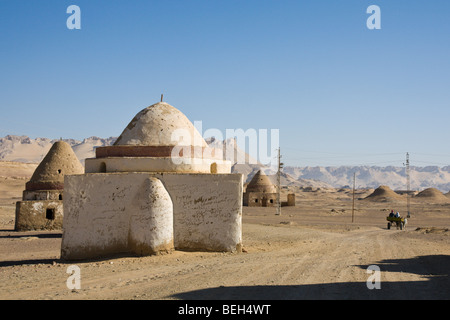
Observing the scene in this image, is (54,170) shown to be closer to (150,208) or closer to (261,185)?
(150,208)

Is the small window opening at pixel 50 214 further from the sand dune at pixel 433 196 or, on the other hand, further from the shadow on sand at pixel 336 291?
the sand dune at pixel 433 196

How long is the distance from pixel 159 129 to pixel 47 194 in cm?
981

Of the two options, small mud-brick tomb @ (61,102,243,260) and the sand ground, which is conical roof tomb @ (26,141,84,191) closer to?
the sand ground

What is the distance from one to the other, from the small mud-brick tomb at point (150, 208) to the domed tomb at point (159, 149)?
0.09ft

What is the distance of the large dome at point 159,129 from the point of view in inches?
530

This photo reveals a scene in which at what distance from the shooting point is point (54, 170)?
2153cm

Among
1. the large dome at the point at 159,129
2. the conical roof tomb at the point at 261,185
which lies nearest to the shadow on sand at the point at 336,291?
the large dome at the point at 159,129

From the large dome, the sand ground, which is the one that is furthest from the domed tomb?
Result: the sand ground

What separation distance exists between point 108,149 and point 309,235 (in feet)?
30.6

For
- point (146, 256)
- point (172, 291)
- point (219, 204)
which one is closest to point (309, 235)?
point (219, 204)

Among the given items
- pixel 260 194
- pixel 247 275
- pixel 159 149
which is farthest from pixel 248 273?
pixel 260 194
